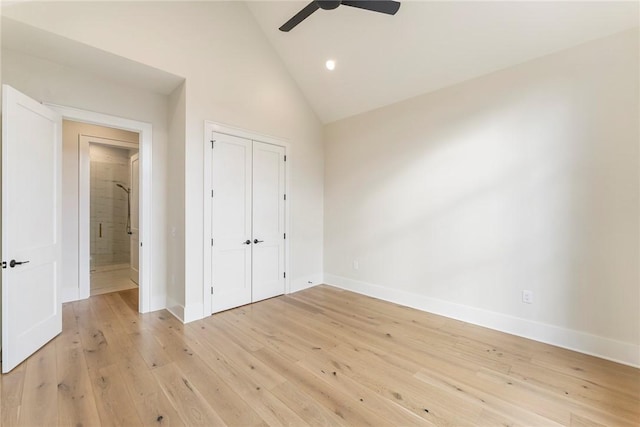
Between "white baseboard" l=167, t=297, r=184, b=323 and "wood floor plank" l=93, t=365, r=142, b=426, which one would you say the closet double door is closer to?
"white baseboard" l=167, t=297, r=184, b=323

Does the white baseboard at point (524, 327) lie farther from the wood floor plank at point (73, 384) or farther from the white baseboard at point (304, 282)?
the wood floor plank at point (73, 384)

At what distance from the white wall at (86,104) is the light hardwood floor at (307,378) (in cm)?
99

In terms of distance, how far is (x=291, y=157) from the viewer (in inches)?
173

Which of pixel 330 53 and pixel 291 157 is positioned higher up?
pixel 330 53

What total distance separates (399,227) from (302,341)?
81.3 inches

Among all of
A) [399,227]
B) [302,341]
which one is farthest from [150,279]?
[399,227]

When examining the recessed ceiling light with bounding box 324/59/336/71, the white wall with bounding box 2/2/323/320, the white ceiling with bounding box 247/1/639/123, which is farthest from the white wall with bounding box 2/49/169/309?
the recessed ceiling light with bounding box 324/59/336/71

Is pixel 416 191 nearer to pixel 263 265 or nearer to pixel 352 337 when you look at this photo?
pixel 352 337

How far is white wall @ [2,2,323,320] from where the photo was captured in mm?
2602

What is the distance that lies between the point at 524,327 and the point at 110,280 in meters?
6.45

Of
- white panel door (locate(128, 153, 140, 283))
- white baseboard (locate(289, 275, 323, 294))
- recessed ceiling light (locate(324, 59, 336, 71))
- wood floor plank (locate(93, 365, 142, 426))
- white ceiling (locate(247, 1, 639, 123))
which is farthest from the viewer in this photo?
white panel door (locate(128, 153, 140, 283))

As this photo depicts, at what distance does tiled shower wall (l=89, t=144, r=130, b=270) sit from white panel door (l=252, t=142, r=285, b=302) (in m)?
4.07

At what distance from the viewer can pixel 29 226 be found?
245 centimetres

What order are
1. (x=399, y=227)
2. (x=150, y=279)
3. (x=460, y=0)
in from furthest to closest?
(x=399, y=227)
(x=150, y=279)
(x=460, y=0)
